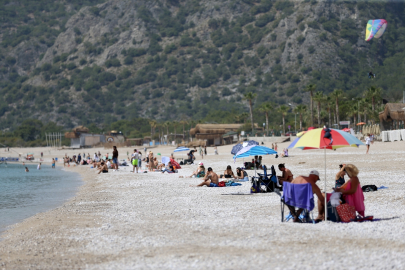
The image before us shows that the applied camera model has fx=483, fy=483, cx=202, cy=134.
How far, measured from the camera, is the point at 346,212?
835 cm

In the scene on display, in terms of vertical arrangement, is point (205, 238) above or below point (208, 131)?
below

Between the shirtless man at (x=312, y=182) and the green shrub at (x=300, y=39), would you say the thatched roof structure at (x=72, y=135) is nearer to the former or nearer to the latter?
the shirtless man at (x=312, y=182)

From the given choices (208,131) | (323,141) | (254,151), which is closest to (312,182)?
(323,141)

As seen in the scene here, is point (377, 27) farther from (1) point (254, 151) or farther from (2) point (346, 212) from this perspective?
(2) point (346, 212)

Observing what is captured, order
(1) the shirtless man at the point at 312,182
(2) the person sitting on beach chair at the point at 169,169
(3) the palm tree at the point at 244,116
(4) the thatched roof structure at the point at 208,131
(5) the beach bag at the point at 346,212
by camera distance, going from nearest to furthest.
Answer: (5) the beach bag at the point at 346,212
(1) the shirtless man at the point at 312,182
(2) the person sitting on beach chair at the point at 169,169
(4) the thatched roof structure at the point at 208,131
(3) the palm tree at the point at 244,116

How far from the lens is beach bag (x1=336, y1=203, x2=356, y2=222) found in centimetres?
832

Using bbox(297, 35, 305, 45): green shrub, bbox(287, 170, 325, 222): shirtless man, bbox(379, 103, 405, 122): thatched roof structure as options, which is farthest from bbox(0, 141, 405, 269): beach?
bbox(297, 35, 305, 45): green shrub

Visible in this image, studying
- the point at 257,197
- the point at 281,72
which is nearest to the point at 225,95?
the point at 281,72

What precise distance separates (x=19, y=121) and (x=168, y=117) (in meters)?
57.6

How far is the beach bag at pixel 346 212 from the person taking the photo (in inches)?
328

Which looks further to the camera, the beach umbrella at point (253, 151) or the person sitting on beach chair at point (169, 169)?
the person sitting on beach chair at point (169, 169)

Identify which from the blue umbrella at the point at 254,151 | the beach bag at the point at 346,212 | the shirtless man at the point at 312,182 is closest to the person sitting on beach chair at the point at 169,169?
the blue umbrella at the point at 254,151

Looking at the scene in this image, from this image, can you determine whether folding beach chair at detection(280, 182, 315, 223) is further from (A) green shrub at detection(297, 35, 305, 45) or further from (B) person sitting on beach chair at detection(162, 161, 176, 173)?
(A) green shrub at detection(297, 35, 305, 45)

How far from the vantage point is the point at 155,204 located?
12.7m
